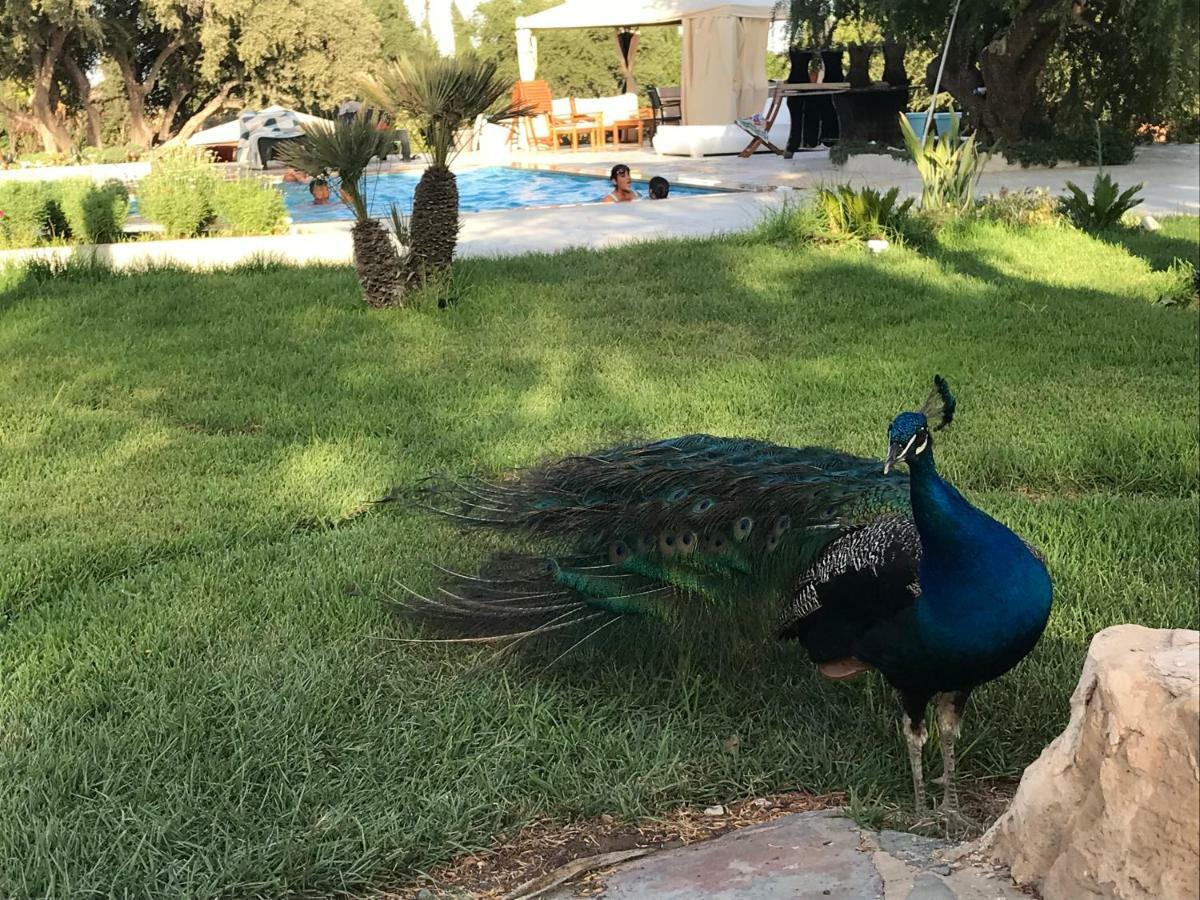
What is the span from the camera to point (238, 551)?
3.96 m

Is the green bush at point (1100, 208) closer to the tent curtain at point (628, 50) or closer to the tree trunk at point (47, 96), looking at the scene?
the tent curtain at point (628, 50)

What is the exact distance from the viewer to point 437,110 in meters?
7.24

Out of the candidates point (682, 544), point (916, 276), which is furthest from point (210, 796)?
point (916, 276)

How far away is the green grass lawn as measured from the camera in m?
2.62

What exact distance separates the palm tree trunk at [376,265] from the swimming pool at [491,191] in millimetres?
7701

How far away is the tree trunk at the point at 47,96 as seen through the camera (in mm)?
25438

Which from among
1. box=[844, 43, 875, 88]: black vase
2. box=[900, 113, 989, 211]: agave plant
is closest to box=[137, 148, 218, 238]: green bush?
box=[900, 113, 989, 211]: agave plant

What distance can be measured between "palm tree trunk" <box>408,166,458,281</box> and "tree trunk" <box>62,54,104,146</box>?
953 inches

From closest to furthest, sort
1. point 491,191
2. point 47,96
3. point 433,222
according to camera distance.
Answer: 1. point 433,222
2. point 491,191
3. point 47,96

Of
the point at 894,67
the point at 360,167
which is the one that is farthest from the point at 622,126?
the point at 360,167

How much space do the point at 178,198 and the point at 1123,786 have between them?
1054 centimetres

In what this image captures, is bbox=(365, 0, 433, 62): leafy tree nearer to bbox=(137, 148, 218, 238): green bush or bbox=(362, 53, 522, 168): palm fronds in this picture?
bbox=(137, 148, 218, 238): green bush

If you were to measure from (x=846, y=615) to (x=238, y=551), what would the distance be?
2.33 metres

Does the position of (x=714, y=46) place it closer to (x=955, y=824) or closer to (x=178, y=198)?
(x=178, y=198)
